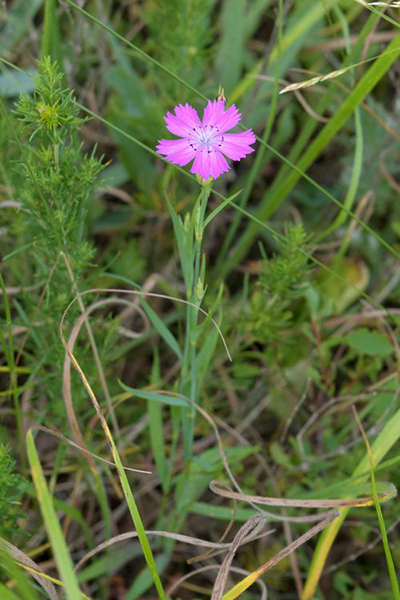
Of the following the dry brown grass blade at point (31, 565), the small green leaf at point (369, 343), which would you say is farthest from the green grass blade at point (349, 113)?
the dry brown grass blade at point (31, 565)

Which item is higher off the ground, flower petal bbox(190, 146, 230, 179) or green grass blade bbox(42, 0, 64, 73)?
green grass blade bbox(42, 0, 64, 73)

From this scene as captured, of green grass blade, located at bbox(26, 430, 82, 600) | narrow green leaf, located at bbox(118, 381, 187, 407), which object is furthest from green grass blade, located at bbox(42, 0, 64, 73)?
green grass blade, located at bbox(26, 430, 82, 600)

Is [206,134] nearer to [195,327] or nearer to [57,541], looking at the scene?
[195,327]

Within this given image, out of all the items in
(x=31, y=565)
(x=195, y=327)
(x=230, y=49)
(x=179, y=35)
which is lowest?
(x=31, y=565)

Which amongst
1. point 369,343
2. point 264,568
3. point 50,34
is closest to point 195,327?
point 264,568

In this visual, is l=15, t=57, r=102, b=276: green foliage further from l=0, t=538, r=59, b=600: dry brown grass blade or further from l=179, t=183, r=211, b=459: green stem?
l=0, t=538, r=59, b=600: dry brown grass blade

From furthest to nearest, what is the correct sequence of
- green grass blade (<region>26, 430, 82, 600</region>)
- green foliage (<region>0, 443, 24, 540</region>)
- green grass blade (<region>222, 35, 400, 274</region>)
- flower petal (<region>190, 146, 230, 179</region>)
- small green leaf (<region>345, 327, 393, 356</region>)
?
small green leaf (<region>345, 327, 393, 356</region>) → green grass blade (<region>222, 35, 400, 274</region>) → green foliage (<region>0, 443, 24, 540</region>) → flower petal (<region>190, 146, 230, 179</region>) → green grass blade (<region>26, 430, 82, 600</region>)

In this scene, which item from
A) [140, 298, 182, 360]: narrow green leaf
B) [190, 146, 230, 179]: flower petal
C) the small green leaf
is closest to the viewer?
[190, 146, 230, 179]: flower petal

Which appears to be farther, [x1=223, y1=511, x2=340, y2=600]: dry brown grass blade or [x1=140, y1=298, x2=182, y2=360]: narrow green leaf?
[x1=140, y1=298, x2=182, y2=360]: narrow green leaf
